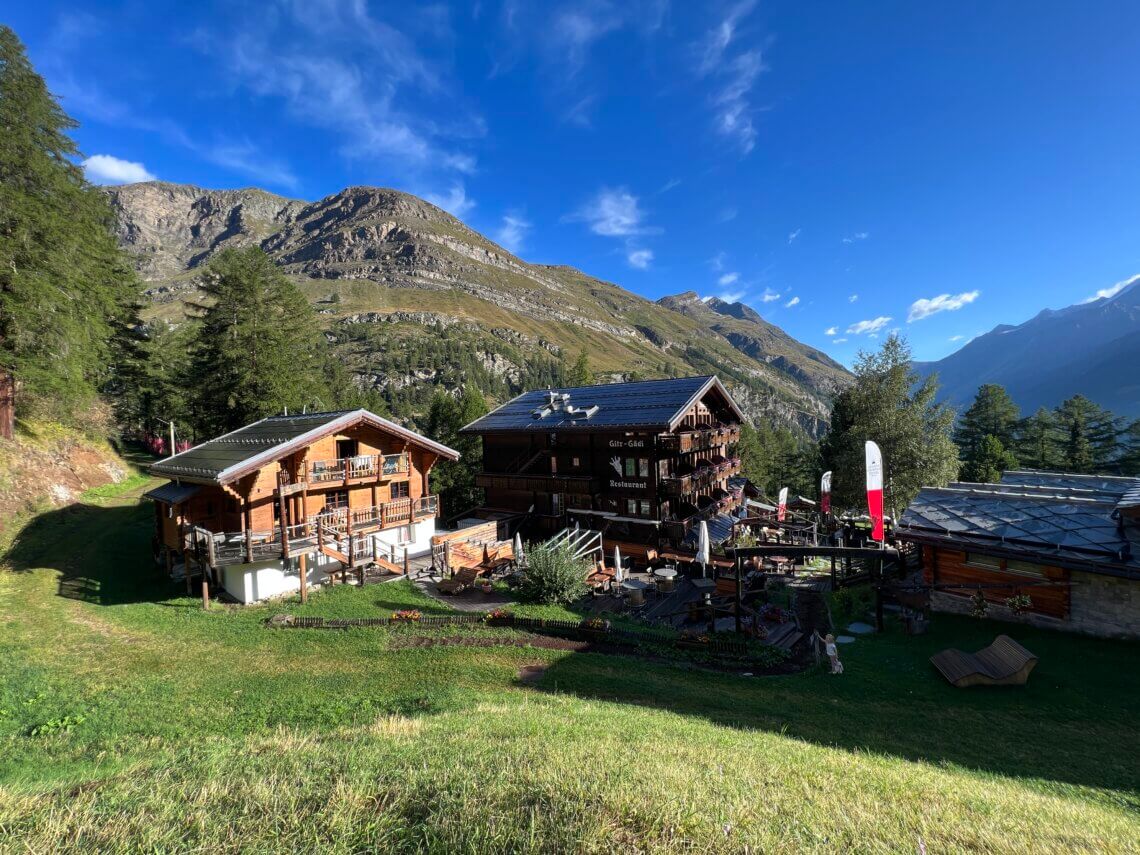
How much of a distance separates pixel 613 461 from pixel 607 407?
3656 millimetres

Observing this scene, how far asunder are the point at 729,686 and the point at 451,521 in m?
23.8

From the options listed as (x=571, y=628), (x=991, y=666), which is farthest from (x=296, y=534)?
(x=991, y=666)

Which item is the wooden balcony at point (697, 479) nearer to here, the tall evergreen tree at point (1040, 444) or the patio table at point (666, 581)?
the patio table at point (666, 581)

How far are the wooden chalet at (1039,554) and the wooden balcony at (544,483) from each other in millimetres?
16085

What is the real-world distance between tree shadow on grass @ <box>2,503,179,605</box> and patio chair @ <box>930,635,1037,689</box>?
88.1 ft

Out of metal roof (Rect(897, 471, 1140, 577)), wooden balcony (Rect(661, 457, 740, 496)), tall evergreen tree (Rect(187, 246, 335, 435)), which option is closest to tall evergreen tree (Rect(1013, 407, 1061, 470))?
wooden balcony (Rect(661, 457, 740, 496))

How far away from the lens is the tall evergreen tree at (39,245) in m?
22.3

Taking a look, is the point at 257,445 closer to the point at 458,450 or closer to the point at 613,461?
the point at 613,461

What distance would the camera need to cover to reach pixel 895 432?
32.8 meters

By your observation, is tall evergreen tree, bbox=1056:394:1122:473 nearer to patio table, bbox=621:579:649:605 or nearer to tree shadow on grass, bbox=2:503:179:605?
→ patio table, bbox=621:579:649:605

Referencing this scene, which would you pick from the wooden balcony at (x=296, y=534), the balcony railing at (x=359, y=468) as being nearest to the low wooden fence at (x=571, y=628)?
the wooden balcony at (x=296, y=534)

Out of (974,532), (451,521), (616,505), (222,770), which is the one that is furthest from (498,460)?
(222,770)

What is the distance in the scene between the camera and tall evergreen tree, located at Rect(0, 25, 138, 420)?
73.3 ft

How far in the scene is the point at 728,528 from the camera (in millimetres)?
28516
